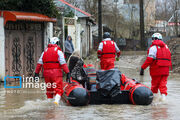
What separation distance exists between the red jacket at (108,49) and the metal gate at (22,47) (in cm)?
412

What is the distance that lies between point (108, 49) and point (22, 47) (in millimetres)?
4311

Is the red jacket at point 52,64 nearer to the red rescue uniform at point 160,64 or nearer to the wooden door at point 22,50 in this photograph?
the red rescue uniform at point 160,64

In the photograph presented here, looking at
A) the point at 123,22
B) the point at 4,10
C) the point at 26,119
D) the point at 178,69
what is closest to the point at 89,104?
the point at 26,119

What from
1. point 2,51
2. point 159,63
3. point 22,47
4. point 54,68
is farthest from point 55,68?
point 22,47

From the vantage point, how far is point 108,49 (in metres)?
13.8

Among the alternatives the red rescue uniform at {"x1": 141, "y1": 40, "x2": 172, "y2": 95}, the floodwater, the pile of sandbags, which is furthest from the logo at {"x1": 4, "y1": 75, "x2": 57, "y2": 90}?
the pile of sandbags

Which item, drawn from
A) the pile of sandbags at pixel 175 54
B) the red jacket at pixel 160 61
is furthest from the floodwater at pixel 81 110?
the pile of sandbags at pixel 175 54

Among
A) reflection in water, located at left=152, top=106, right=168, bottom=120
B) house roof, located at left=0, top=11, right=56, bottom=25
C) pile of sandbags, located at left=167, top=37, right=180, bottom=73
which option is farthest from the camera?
pile of sandbags, located at left=167, top=37, right=180, bottom=73

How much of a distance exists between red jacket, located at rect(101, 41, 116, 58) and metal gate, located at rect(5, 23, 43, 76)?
4.12 metres

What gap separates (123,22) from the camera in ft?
188

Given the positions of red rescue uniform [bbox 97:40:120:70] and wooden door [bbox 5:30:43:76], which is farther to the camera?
wooden door [bbox 5:30:43:76]

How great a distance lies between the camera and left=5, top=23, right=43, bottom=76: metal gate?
15992 mm

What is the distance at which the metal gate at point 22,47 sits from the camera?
16.0 metres

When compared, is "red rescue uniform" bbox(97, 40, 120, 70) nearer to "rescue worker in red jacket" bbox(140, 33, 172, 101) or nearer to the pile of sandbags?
"rescue worker in red jacket" bbox(140, 33, 172, 101)
